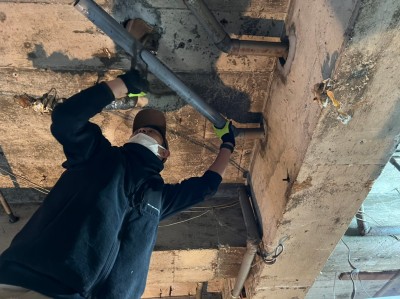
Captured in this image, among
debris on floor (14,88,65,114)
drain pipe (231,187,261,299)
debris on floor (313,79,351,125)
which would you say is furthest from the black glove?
drain pipe (231,187,261,299)

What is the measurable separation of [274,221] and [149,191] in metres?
1.23

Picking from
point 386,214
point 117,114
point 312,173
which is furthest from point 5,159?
point 386,214

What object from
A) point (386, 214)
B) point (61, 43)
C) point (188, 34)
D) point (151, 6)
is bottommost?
point (386, 214)

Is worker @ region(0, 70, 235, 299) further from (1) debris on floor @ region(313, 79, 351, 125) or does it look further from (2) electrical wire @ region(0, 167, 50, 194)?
(2) electrical wire @ region(0, 167, 50, 194)

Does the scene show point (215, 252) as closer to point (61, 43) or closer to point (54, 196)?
point (54, 196)

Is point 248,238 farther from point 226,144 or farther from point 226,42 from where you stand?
point 226,42

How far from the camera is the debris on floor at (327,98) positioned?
2.00 meters

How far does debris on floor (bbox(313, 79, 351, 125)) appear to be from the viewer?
2.00m

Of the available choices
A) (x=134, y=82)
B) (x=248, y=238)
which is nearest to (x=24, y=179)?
(x=134, y=82)

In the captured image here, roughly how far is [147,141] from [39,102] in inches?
36.7

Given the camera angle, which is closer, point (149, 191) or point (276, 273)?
point (149, 191)

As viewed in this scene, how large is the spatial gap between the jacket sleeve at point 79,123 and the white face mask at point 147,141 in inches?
13.7

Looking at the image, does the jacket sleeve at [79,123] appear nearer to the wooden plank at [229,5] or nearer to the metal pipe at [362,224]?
the wooden plank at [229,5]

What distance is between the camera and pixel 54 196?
2.30 m
